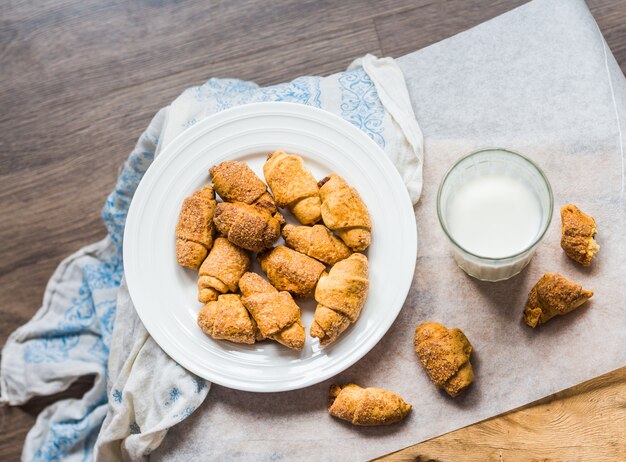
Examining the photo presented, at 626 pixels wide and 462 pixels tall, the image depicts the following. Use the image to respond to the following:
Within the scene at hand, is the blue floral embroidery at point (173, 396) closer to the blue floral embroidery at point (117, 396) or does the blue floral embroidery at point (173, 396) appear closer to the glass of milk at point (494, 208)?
the blue floral embroidery at point (117, 396)

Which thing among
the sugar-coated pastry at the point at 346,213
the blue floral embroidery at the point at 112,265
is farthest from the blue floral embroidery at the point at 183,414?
the sugar-coated pastry at the point at 346,213

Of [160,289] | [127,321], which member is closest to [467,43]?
[160,289]

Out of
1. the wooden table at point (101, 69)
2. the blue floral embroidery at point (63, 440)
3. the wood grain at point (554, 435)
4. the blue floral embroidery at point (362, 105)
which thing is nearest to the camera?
the wood grain at point (554, 435)

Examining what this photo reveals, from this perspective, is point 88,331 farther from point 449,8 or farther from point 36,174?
point 449,8

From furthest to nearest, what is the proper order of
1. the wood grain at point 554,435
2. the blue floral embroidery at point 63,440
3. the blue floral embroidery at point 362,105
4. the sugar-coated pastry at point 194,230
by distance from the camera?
the blue floral embroidery at point 63,440, the blue floral embroidery at point 362,105, the sugar-coated pastry at point 194,230, the wood grain at point 554,435

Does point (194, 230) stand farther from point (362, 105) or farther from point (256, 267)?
point (362, 105)

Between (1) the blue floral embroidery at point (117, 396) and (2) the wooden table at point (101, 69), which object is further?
(2) the wooden table at point (101, 69)
